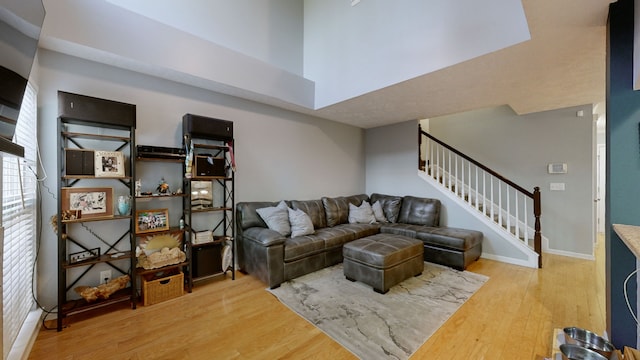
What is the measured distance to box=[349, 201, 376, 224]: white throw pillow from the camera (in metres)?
4.41

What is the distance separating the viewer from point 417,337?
1949mm

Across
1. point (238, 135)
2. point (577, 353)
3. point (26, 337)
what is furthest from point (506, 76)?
point (26, 337)

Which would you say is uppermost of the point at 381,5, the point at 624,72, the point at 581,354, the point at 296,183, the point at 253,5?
the point at 253,5

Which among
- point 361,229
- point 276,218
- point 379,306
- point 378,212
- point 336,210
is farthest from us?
point 378,212

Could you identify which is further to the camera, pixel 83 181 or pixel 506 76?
pixel 506 76

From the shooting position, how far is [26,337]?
184cm

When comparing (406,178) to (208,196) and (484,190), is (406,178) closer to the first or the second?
(484,190)

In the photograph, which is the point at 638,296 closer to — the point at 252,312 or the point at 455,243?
the point at 455,243

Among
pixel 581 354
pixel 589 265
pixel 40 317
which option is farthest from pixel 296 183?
pixel 589 265

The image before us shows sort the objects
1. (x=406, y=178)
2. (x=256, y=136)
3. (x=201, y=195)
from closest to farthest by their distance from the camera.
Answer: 1. (x=201, y=195)
2. (x=256, y=136)
3. (x=406, y=178)

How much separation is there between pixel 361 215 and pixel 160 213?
305 centimetres

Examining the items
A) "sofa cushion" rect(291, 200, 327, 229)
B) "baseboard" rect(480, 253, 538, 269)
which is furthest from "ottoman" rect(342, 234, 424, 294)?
"baseboard" rect(480, 253, 538, 269)

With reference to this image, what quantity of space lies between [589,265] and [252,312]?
4.61 metres

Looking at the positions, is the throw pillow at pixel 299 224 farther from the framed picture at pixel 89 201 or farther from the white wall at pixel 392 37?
the framed picture at pixel 89 201
